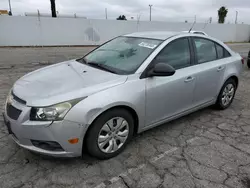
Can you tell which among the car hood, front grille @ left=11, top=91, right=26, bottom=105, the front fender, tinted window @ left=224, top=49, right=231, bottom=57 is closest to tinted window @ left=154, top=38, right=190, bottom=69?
the front fender

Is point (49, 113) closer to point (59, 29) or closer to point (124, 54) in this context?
point (124, 54)

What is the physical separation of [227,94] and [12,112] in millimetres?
3776

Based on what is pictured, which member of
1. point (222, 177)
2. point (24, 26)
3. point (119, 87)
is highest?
point (24, 26)

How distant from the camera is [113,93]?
2543 millimetres

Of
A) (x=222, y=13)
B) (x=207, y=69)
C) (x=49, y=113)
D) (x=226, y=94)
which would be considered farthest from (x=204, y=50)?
(x=222, y=13)

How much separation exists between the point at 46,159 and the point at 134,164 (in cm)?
108

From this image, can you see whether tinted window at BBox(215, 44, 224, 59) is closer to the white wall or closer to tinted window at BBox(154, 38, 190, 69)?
tinted window at BBox(154, 38, 190, 69)

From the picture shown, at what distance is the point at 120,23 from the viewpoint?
22.2 meters

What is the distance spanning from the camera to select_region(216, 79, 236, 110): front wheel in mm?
4195

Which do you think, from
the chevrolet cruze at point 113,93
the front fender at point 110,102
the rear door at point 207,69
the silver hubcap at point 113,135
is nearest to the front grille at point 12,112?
the chevrolet cruze at point 113,93

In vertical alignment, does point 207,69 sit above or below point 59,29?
below

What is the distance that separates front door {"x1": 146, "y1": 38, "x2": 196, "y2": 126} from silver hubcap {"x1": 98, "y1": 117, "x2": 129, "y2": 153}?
16.1 inches

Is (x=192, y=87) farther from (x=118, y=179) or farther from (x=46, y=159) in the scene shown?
(x=46, y=159)

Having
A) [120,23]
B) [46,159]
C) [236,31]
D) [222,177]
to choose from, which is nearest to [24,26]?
[120,23]
